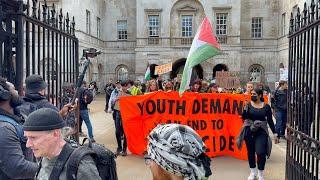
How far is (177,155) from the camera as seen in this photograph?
2.13 metres

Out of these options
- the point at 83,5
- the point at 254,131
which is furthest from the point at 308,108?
the point at 83,5

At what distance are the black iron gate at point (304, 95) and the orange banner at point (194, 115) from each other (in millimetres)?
3250

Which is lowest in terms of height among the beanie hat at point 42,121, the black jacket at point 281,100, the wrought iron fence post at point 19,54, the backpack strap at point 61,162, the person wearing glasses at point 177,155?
the black jacket at point 281,100

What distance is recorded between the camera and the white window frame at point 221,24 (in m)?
36.6

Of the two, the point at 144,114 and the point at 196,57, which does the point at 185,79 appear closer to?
the point at 196,57

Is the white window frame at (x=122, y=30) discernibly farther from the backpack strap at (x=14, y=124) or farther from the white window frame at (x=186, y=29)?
the backpack strap at (x=14, y=124)

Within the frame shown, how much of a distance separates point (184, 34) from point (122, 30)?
603 cm

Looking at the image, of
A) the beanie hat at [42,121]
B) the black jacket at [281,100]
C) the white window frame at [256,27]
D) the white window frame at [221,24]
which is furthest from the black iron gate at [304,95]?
the white window frame at [256,27]

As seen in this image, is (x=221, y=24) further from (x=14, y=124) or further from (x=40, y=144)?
(x=40, y=144)

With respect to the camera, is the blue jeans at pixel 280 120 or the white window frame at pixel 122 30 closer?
the blue jeans at pixel 280 120

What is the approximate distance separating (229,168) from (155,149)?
6.85m

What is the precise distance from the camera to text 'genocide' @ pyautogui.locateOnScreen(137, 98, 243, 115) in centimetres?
984

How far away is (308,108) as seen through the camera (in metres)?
5.36

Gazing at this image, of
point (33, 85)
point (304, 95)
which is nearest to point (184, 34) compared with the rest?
point (304, 95)
